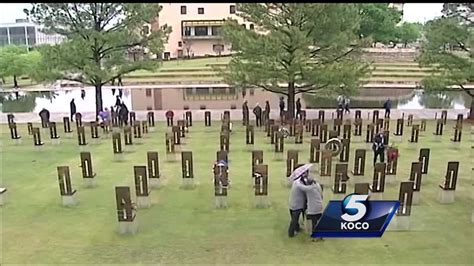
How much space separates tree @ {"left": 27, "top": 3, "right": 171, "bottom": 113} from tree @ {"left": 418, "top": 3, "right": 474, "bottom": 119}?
349 inches

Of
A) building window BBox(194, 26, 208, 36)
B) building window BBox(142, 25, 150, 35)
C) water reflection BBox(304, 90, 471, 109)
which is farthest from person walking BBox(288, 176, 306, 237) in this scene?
building window BBox(194, 26, 208, 36)

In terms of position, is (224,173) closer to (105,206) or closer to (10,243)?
(105,206)

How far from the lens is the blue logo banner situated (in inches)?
230

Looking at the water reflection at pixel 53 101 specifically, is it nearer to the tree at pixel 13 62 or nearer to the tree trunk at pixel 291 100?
the tree at pixel 13 62

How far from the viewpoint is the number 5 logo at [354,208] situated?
19.1ft

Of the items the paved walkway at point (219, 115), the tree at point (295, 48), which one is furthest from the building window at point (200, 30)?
the tree at point (295, 48)

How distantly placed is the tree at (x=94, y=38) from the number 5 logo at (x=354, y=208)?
1005 cm

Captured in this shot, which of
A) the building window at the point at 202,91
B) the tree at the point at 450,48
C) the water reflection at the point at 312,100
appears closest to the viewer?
the tree at the point at 450,48

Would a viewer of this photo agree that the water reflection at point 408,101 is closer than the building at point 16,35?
Yes

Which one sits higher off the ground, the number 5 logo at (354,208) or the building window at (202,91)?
the number 5 logo at (354,208)

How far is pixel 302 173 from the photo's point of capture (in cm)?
588

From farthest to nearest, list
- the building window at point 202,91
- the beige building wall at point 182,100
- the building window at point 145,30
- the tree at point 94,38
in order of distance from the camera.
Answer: the building window at point 202,91 → the beige building wall at point 182,100 → the building window at point 145,30 → the tree at point 94,38

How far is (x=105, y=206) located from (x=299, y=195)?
11.1 ft

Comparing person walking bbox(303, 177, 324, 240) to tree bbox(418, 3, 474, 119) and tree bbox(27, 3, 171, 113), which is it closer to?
tree bbox(27, 3, 171, 113)
